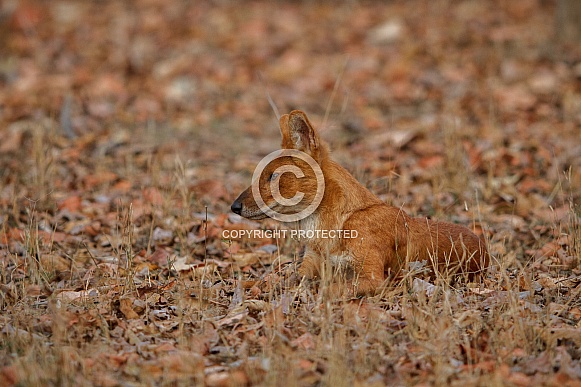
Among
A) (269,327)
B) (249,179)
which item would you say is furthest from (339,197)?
(249,179)

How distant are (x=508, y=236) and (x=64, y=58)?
29.0 ft

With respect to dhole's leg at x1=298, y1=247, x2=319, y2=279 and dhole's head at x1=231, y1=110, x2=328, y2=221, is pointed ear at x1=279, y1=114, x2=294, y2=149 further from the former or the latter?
dhole's leg at x1=298, y1=247, x2=319, y2=279

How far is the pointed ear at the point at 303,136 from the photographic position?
5.12m

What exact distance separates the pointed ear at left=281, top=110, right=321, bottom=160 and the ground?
0.85m

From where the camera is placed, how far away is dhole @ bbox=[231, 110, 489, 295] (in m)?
5.03

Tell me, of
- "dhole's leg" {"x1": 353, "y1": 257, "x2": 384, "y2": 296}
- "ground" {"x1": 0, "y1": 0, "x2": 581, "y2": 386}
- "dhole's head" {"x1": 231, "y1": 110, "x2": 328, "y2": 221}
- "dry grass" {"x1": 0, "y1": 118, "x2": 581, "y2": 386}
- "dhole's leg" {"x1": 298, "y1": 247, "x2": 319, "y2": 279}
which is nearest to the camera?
"dry grass" {"x1": 0, "y1": 118, "x2": 581, "y2": 386}

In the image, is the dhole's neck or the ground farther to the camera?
the dhole's neck

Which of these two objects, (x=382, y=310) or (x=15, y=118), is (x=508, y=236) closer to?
(x=382, y=310)

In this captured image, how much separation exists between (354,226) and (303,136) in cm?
74

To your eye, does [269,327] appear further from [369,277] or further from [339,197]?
[339,197]

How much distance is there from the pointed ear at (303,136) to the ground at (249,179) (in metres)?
0.85

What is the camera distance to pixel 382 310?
4531mm

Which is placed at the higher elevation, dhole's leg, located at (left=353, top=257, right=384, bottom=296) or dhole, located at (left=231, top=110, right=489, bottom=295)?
dhole, located at (left=231, top=110, right=489, bottom=295)

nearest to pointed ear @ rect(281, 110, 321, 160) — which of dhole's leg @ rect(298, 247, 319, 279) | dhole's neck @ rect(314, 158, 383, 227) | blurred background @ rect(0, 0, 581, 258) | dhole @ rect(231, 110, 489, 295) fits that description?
dhole @ rect(231, 110, 489, 295)
